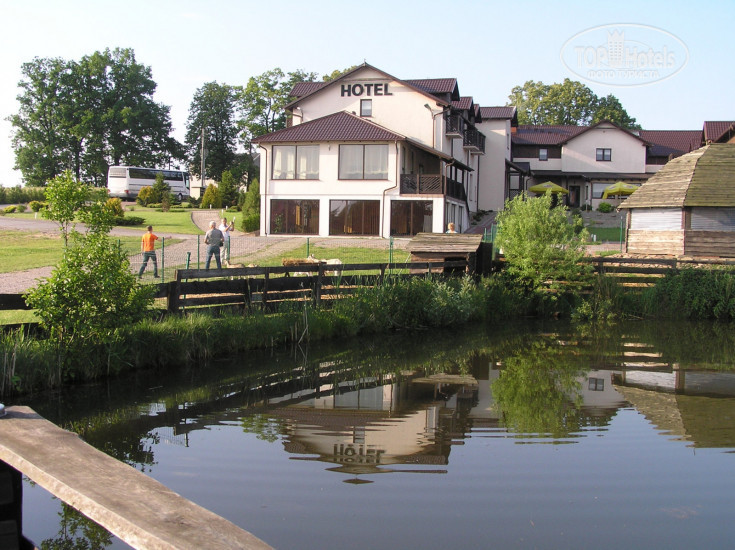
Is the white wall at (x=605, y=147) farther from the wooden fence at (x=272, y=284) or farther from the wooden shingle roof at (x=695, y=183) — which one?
the wooden fence at (x=272, y=284)

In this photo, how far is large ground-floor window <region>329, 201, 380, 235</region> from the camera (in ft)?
125

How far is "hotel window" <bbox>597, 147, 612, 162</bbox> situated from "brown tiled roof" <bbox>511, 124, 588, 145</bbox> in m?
2.44

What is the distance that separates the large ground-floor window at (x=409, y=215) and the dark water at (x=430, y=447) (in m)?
24.5

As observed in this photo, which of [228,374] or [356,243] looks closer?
[228,374]

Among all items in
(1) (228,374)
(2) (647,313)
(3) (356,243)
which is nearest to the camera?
(1) (228,374)

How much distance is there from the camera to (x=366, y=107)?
138 feet

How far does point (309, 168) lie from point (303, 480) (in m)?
33.2

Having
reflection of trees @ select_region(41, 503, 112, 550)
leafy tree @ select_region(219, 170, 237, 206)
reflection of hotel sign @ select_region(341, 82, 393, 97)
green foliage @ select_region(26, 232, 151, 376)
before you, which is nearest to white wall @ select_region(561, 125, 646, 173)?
reflection of hotel sign @ select_region(341, 82, 393, 97)

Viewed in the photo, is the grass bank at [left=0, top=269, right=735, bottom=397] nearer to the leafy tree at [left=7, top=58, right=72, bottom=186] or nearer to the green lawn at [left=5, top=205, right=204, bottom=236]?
the green lawn at [left=5, top=205, right=204, bottom=236]

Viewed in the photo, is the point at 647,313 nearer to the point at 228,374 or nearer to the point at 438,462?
the point at 228,374

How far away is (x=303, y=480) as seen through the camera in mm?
6703

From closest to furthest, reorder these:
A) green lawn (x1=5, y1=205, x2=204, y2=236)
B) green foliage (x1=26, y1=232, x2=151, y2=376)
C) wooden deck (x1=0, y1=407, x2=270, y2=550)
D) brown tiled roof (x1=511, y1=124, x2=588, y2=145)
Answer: wooden deck (x1=0, y1=407, x2=270, y2=550) → green foliage (x1=26, y1=232, x2=151, y2=376) → green lawn (x1=5, y1=205, x2=204, y2=236) → brown tiled roof (x1=511, y1=124, x2=588, y2=145)

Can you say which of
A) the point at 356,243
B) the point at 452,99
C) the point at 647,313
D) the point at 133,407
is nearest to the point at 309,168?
the point at 356,243

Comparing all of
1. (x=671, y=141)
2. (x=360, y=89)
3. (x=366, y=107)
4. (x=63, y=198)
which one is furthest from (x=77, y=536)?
(x=671, y=141)
